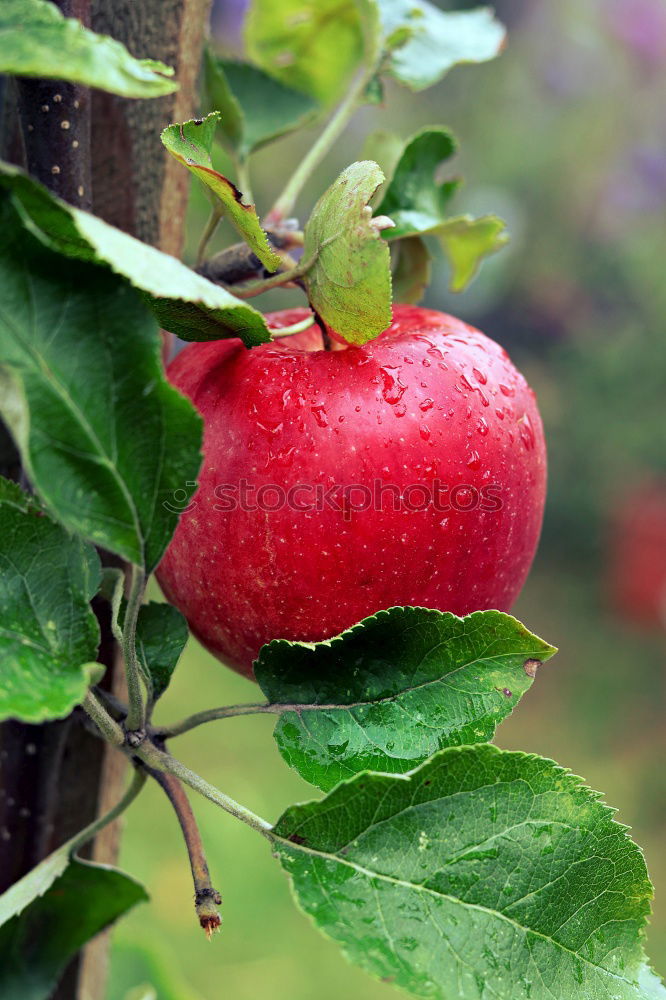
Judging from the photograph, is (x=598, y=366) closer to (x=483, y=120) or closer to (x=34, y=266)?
(x=483, y=120)

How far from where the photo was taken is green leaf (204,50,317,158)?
0.49 metres

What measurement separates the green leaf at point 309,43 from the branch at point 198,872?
1.29 feet

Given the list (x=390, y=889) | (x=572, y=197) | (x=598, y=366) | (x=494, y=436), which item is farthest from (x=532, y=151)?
(x=390, y=889)

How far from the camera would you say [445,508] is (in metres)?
0.37

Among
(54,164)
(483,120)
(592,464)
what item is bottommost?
(592,464)

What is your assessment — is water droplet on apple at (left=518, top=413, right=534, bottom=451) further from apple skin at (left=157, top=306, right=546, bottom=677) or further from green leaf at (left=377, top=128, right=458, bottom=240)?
green leaf at (left=377, top=128, right=458, bottom=240)

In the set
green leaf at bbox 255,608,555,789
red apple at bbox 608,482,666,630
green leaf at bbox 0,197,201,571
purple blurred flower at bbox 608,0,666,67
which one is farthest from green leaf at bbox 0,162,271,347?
purple blurred flower at bbox 608,0,666,67

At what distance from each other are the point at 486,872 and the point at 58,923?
24 centimetres

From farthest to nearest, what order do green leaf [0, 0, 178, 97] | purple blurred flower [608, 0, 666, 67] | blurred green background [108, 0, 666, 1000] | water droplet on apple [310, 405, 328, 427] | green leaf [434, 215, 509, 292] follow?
purple blurred flower [608, 0, 666, 67], blurred green background [108, 0, 666, 1000], green leaf [434, 215, 509, 292], water droplet on apple [310, 405, 328, 427], green leaf [0, 0, 178, 97]

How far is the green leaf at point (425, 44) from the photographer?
0.52 metres

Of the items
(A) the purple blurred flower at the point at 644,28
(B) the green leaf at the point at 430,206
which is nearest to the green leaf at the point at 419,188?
(B) the green leaf at the point at 430,206

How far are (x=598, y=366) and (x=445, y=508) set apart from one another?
186cm

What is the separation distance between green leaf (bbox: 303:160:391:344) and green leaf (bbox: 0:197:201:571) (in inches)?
3.6

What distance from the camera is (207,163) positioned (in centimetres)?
33
